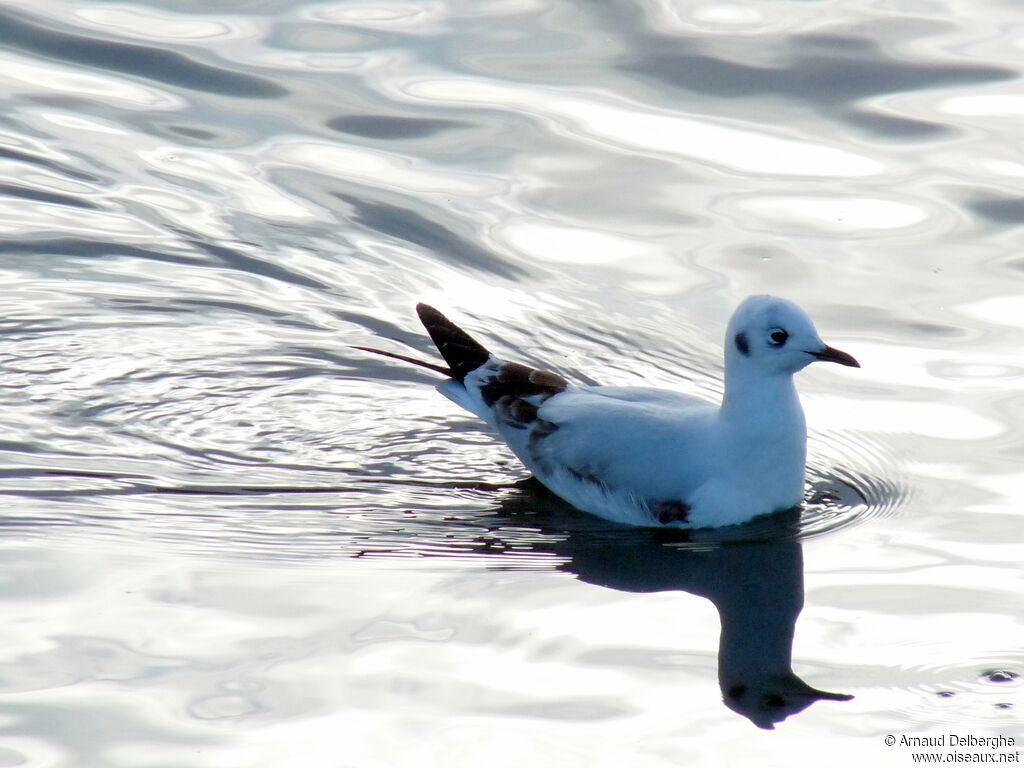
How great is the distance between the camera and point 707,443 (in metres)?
7.11

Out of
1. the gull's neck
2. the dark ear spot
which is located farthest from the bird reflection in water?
the dark ear spot

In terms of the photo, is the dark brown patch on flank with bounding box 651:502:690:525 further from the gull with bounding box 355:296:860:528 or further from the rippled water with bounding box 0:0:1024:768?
the rippled water with bounding box 0:0:1024:768

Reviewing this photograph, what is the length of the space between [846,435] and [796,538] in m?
1.12

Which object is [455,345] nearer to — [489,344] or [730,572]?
[489,344]

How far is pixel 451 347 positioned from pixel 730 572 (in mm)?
2088

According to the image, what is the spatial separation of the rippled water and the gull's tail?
24 cm

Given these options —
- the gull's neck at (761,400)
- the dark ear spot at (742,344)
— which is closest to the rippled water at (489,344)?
the gull's neck at (761,400)

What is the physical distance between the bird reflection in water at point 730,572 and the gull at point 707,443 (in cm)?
9

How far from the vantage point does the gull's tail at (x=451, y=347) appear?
8.00 meters

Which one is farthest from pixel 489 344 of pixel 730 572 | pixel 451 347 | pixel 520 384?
pixel 730 572

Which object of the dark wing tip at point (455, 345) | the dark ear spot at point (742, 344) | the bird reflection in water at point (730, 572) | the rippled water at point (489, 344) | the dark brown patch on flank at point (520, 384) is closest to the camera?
the rippled water at point (489, 344)

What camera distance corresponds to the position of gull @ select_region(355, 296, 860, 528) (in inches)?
276

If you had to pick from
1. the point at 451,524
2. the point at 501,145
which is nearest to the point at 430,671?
the point at 451,524

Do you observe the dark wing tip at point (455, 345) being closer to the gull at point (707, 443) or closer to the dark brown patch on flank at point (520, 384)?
the dark brown patch on flank at point (520, 384)
